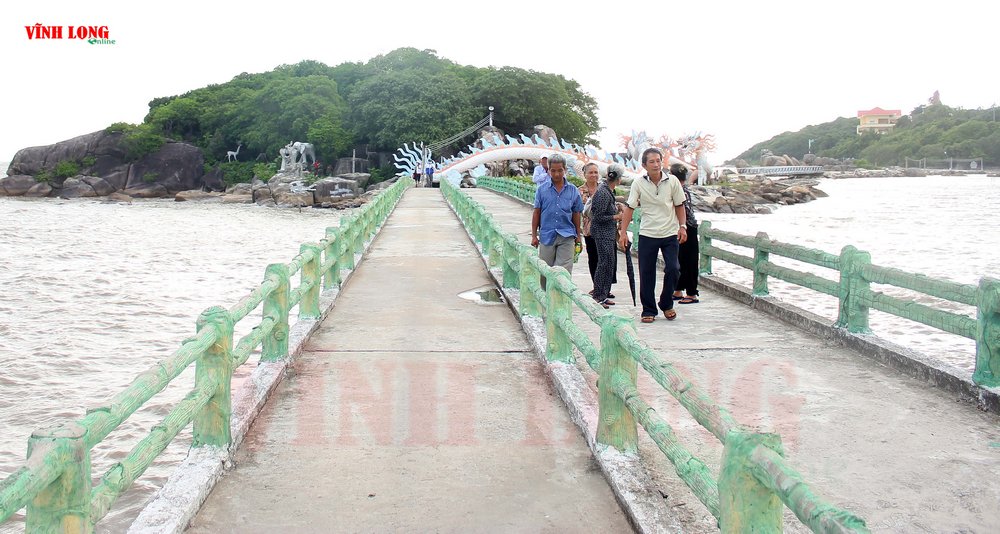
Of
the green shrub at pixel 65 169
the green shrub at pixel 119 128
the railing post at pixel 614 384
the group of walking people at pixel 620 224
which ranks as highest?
the green shrub at pixel 119 128

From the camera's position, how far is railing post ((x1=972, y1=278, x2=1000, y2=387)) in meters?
5.42

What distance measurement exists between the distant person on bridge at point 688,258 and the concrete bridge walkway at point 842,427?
1333 mm

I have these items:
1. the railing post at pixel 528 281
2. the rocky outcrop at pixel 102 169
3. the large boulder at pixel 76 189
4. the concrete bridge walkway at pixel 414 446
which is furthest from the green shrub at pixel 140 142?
the railing post at pixel 528 281

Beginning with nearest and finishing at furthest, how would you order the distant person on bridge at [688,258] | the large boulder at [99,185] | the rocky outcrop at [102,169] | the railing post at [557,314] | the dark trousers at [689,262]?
the railing post at [557,314] < the distant person on bridge at [688,258] < the dark trousers at [689,262] < the large boulder at [99,185] < the rocky outcrop at [102,169]

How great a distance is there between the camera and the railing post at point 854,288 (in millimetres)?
7137

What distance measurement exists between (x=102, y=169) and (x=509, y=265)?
7592cm

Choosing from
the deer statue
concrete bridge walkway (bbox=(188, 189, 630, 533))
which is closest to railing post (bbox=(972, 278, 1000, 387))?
concrete bridge walkway (bbox=(188, 189, 630, 533))

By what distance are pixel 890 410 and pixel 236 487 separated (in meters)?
4.02

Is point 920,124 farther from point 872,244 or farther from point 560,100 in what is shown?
point 872,244

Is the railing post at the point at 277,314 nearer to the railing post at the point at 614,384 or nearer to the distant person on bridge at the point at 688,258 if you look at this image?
the railing post at the point at 614,384

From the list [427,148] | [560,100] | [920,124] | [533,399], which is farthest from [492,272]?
[920,124]

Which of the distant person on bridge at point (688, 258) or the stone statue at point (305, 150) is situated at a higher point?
the stone statue at point (305, 150)

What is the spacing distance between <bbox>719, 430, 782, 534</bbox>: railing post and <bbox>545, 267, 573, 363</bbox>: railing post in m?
2.95

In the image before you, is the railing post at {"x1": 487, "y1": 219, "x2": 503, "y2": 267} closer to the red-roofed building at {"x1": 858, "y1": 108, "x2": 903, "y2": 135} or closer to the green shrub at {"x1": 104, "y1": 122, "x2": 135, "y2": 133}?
the green shrub at {"x1": 104, "y1": 122, "x2": 135, "y2": 133}
